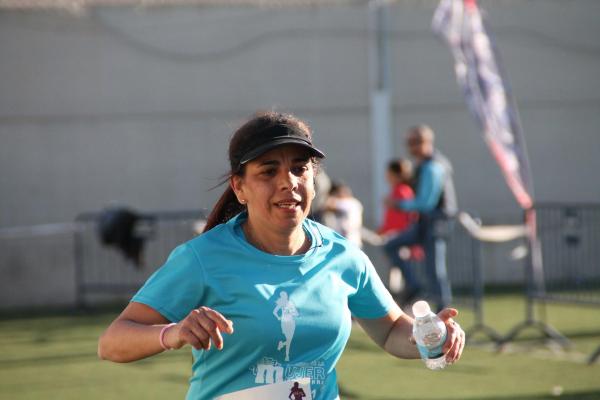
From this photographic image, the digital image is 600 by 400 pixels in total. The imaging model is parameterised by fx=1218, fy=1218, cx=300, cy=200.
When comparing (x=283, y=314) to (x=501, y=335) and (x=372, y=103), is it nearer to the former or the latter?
(x=501, y=335)

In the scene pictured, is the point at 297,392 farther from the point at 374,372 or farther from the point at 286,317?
the point at 374,372

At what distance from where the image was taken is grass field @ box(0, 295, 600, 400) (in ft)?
30.5

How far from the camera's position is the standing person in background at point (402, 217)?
44.6 feet

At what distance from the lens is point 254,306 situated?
3910 millimetres

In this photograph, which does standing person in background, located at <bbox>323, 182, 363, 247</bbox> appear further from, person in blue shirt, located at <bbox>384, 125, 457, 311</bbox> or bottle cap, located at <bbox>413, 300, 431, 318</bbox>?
bottle cap, located at <bbox>413, 300, 431, 318</bbox>

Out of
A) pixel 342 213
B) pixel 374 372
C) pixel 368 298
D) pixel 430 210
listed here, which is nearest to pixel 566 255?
pixel 430 210

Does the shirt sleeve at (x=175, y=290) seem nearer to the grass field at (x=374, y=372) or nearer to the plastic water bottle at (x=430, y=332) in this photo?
the plastic water bottle at (x=430, y=332)

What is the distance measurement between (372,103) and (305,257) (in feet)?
48.4

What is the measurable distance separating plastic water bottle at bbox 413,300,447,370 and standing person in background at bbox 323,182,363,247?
31.7 feet

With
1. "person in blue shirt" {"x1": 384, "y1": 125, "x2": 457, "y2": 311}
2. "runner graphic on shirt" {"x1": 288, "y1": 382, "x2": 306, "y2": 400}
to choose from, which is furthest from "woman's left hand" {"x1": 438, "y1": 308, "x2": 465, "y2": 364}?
"person in blue shirt" {"x1": 384, "y1": 125, "x2": 457, "y2": 311}

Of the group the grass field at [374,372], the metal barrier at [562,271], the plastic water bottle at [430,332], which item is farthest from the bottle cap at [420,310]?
the metal barrier at [562,271]

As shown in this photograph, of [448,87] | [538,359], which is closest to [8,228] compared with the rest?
[448,87]

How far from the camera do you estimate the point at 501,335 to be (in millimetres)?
12594

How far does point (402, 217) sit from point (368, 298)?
1049 centimetres
